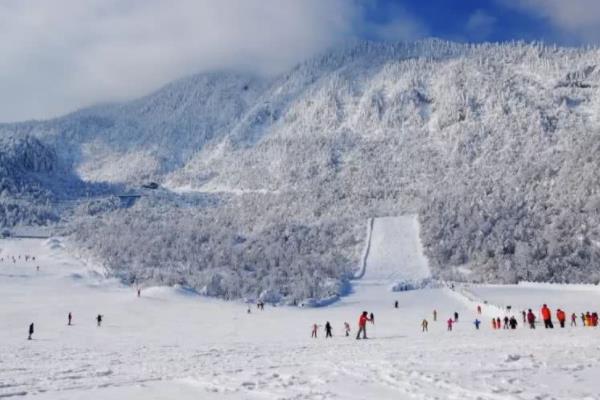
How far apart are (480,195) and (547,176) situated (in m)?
14.7

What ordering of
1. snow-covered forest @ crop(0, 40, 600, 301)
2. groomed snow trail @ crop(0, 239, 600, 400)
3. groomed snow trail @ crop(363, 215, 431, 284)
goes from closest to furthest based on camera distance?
groomed snow trail @ crop(0, 239, 600, 400), snow-covered forest @ crop(0, 40, 600, 301), groomed snow trail @ crop(363, 215, 431, 284)

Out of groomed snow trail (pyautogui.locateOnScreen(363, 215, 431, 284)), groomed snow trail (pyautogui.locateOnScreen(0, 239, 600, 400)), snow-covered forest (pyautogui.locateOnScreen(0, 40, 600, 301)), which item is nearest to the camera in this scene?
groomed snow trail (pyautogui.locateOnScreen(0, 239, 600, 400))

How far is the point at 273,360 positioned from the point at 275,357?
101 centimetres

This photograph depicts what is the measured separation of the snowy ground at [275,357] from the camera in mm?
11711

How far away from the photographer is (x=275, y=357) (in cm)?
1892

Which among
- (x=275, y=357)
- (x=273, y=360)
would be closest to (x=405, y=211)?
(x=275, y=357)

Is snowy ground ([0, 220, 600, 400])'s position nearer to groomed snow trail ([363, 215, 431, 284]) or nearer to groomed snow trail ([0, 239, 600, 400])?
groomed snow trail ([0, 239, 600, 400])

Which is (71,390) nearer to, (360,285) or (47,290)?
(47,290)

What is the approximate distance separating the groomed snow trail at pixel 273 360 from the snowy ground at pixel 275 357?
4cm

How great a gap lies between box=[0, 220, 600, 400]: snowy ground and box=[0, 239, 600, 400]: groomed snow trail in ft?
0.12

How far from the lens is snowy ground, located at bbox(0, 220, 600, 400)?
1171 cm

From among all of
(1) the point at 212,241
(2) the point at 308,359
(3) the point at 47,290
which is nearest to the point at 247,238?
(1) the point at 212,241

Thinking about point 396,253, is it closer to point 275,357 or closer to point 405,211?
point 405,211

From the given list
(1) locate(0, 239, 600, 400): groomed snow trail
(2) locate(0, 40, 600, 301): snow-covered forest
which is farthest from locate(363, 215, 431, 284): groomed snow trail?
(1) locate(0, 239, 600, 400): groomed snow trail
